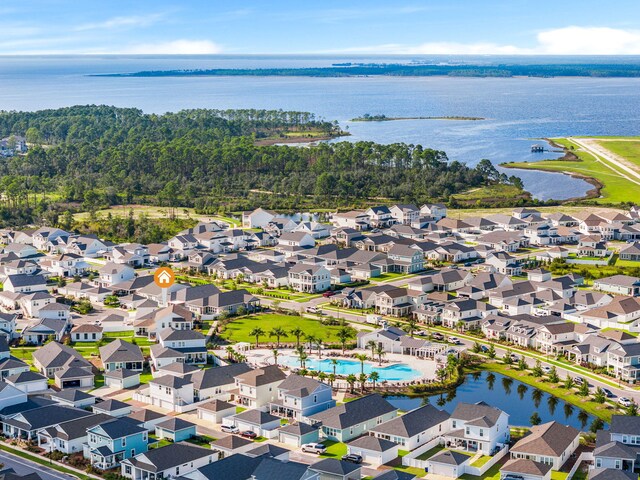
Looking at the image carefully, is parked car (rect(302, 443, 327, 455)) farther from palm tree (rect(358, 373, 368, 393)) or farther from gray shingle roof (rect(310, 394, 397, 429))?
palm tree (rect(358, 373, 368, 393))

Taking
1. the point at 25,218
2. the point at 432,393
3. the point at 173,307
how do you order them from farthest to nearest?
the point at 25,218, the point at 173,307, the point at 432,393

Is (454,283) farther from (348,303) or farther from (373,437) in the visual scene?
(373,437)

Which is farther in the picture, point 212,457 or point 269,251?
point 269,251

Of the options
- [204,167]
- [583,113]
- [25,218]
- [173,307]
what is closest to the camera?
[173,307]

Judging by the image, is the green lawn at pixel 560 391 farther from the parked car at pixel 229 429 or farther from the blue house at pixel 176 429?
the blue house at pixel 176 429

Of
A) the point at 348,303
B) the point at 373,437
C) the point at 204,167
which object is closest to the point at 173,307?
the point at 348,303

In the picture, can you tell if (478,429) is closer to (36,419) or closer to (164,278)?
(36,419)
